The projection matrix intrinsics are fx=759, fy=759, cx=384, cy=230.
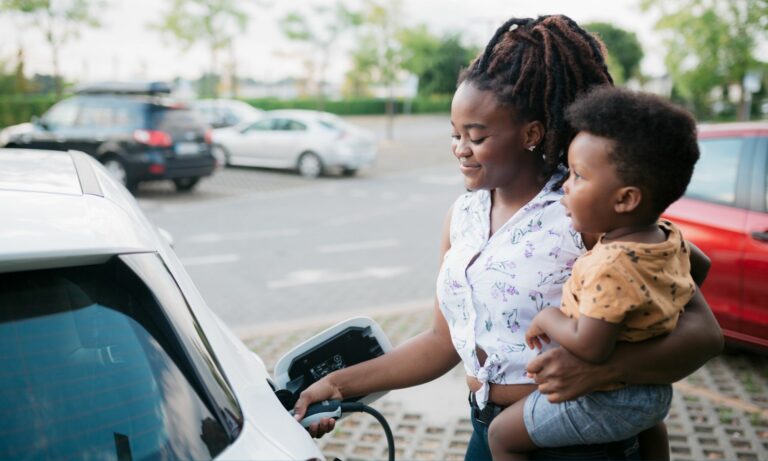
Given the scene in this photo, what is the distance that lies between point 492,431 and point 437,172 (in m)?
17.8

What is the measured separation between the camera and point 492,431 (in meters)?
1.81

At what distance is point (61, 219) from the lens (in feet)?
5.67

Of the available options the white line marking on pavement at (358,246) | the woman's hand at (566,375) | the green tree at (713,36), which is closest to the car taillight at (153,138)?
the white line marking on pavement at (358,246)

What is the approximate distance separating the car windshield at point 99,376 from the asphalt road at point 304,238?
478 cm

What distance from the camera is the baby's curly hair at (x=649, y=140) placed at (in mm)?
1506

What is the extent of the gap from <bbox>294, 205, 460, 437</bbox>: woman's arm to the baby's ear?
1.99 ft

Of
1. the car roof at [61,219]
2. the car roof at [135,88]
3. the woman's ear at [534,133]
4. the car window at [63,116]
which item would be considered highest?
the woman's ear at [534,133]

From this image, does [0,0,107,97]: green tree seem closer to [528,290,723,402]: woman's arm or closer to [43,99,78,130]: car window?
[43,99,78,130]: car window

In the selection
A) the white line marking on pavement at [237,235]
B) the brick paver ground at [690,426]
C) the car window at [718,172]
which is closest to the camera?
the brick paver ground at [690,426]

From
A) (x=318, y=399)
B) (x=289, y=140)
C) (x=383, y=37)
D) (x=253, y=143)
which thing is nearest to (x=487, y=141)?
(x=318, y=399)

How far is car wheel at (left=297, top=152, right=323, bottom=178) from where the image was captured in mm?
17469

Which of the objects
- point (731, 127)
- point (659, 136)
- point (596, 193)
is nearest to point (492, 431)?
point (596, 193)

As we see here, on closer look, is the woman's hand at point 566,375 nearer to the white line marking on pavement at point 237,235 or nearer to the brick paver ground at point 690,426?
the brick paver ground at point 690,426

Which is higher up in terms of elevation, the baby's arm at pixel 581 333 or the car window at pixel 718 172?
the baby's arm at pixel 581 333
